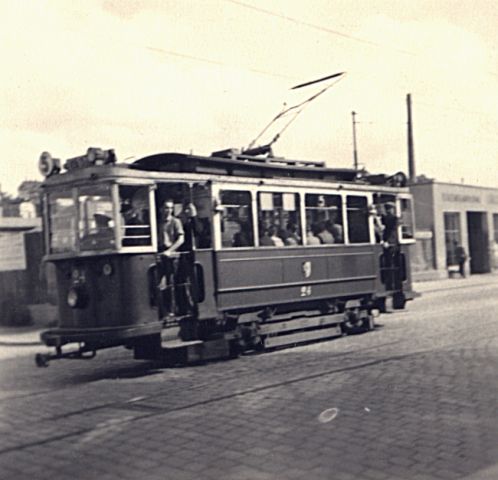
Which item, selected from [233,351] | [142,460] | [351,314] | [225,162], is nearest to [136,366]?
[233,351]

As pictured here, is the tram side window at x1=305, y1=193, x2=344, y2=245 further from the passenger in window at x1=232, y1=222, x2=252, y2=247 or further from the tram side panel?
the passenger in window at x1=232, y1=222, x2=252, y2=247

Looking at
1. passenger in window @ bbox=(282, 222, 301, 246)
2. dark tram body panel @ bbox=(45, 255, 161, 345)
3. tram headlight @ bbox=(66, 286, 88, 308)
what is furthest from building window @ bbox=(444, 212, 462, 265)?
tram headlight @ bbox=(66, 286, 88, 308)

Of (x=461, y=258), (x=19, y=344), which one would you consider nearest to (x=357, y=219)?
(x=19, y=344)

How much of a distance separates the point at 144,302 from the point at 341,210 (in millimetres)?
4729

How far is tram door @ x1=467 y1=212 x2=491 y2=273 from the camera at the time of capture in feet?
129

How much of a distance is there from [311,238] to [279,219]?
0.83 m

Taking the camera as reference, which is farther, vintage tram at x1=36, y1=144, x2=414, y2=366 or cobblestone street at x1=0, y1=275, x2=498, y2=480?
vintage tram at x1=36, y1=144, x2=414, y2=366

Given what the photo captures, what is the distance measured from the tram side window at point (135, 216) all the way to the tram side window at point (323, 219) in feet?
10.8

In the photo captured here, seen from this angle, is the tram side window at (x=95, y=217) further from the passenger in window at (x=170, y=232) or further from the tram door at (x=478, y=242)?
the tram door at (x=478, y=242)

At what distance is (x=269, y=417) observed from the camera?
661cm

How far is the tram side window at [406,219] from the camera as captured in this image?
14.9 m

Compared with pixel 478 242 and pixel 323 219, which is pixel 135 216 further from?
pixel 478 242

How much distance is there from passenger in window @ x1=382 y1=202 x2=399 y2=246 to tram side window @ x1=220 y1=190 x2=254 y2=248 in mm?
4274

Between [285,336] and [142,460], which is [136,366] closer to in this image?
[285,336]
